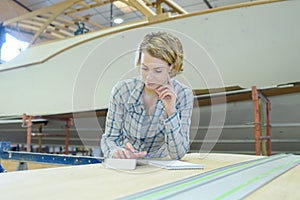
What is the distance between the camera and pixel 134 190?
0.36 metres

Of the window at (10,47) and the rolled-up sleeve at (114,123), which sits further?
the window at (10,47)

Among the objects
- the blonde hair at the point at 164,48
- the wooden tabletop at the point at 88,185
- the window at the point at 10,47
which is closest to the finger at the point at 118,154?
the wooden tabletop at the point at 88,185

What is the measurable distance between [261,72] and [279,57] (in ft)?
0.42

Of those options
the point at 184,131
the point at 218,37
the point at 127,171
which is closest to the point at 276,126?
the point at 218,37

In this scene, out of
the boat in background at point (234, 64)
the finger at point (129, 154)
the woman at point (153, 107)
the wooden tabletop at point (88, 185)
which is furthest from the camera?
the boat in background at point (234, 64)

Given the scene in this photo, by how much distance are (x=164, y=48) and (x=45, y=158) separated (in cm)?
98

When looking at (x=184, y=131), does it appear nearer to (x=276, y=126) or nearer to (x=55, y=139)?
(x=276, y=126)

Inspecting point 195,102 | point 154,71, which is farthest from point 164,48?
point 195,102

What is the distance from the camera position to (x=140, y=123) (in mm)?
795

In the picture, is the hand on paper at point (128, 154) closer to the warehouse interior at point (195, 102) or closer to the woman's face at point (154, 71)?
the warehouse interior at point (195, 102)

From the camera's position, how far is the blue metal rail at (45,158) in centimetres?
115

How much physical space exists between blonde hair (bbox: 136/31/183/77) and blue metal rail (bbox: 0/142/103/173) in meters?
0.50

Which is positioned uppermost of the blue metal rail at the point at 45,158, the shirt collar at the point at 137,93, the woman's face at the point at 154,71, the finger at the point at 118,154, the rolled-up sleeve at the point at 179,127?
→ the woman's face at the point at 154,71

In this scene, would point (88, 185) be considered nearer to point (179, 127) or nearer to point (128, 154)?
point (128, 154)
